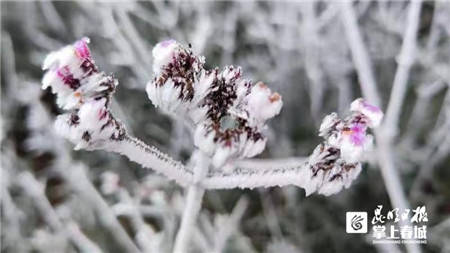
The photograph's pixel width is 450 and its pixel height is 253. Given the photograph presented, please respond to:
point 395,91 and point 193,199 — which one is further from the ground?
point 395,91

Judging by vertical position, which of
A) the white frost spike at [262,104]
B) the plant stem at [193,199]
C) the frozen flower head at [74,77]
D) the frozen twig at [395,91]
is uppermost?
the frozen twig at [395,91]

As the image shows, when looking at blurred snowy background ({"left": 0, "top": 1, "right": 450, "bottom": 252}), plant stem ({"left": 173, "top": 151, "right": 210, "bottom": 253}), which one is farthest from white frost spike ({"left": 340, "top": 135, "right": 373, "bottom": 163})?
blurred snowy background ({"left": 0, "top": 1, "right": 450, "bottom": 252})

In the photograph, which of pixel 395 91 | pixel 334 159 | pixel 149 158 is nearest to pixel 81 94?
pixel 149 158

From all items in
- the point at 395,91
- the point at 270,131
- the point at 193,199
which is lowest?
the point at 193,199

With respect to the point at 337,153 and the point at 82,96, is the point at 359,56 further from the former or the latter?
the point at 82,96

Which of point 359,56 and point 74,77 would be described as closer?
point 74,77

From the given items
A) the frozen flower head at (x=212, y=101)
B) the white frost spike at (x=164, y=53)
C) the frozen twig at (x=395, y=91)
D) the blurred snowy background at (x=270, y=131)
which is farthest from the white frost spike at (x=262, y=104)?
the blurred snowy background at (x=270, y=131)

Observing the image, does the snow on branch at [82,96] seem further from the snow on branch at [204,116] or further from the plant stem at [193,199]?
the plant stem at [193,199]
